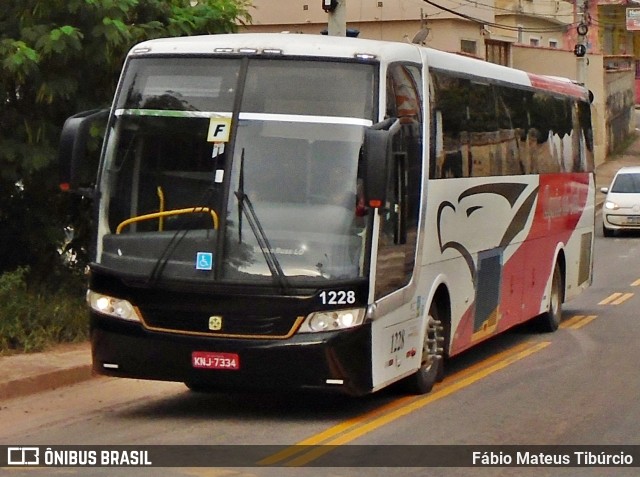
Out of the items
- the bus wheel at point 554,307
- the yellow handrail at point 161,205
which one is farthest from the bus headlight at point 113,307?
the bus wheel at point 554,307

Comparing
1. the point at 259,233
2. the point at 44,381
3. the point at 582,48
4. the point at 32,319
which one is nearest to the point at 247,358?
the point at 259,233

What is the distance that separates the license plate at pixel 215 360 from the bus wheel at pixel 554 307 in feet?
25.6

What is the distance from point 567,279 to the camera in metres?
18.3

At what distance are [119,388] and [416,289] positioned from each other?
291 cm

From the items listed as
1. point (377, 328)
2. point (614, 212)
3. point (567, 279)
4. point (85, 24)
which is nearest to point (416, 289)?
point (377, 328)

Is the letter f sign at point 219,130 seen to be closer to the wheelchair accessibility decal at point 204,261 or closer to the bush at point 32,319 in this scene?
the wheelchair accessibility decal at point 204,261

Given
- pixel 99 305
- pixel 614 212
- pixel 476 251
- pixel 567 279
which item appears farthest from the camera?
pixel 614 212

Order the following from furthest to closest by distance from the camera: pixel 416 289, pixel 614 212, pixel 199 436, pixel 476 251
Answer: pixel 614 212
pixel 476 251
pixel 416 289
pixel 199 436

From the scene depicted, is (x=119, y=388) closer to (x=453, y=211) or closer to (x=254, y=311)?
(x=254, y=311)

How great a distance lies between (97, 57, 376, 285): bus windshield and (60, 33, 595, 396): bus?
0.01 m

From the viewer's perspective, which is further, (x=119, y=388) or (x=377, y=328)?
A: (x=119, y=388)

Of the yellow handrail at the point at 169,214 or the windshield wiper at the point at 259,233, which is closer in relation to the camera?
the windshield wiper at the point at 259,233

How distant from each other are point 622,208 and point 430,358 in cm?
2145

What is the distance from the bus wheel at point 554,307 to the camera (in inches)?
683
